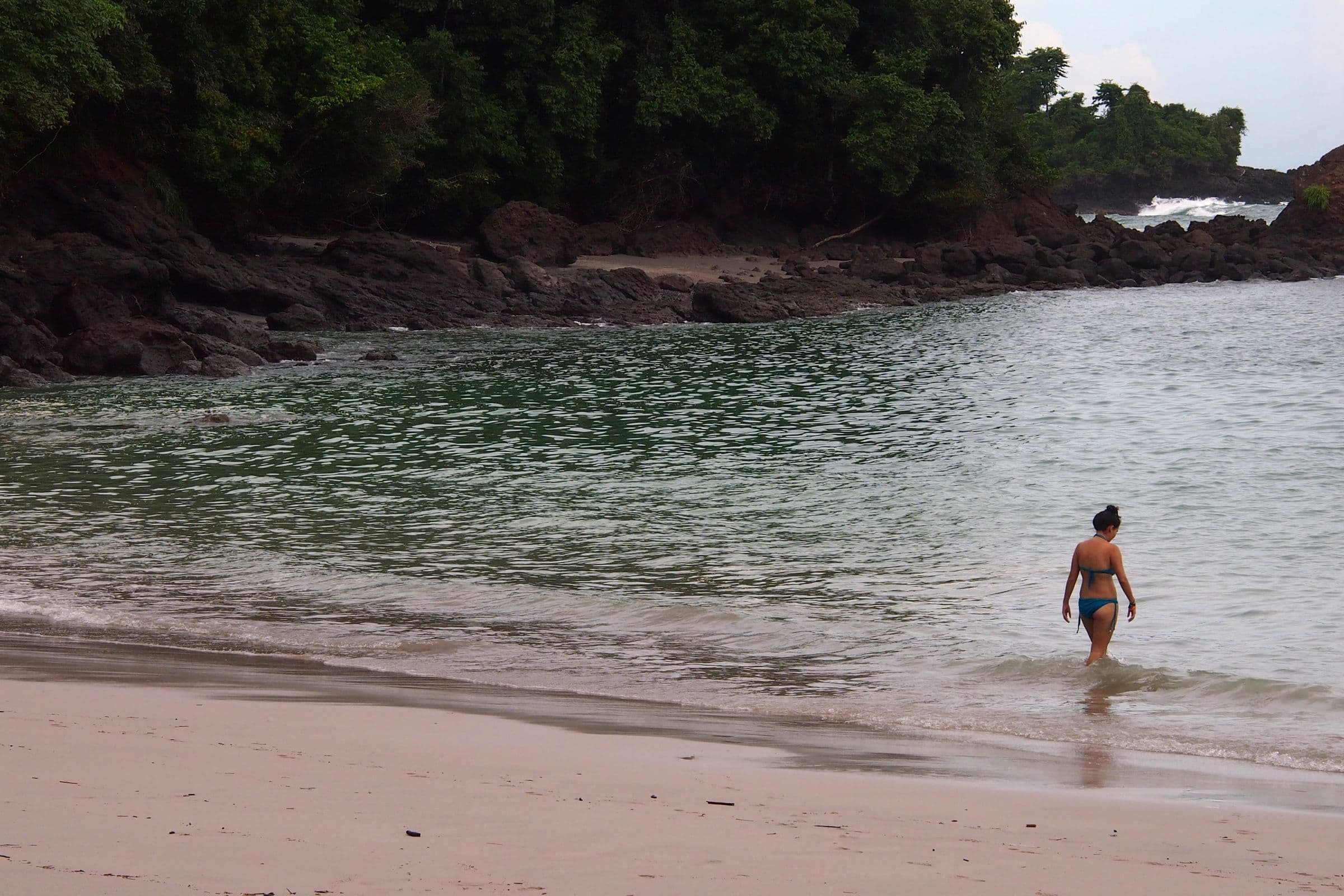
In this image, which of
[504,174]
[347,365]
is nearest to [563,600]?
[347,365]

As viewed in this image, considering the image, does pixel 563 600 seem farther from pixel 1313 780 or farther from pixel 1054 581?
pixel 1313 780

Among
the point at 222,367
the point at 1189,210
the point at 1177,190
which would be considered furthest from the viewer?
the point at 1177,190

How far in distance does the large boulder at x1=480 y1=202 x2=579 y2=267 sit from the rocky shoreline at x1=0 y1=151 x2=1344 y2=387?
0.06 m

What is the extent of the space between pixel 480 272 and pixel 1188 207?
8829cm

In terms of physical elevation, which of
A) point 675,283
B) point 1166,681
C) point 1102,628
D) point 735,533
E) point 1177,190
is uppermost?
point 1177,190

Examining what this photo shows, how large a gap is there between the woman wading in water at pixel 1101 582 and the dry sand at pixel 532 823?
10.9 feet

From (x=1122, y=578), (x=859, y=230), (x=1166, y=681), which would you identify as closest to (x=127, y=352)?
(x=1122, y=578)

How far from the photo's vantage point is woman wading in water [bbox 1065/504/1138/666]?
8922mm

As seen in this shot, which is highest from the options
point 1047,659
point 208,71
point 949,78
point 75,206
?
point 949,78

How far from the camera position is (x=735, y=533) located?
13.7 m

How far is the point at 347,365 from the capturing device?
2706 cm

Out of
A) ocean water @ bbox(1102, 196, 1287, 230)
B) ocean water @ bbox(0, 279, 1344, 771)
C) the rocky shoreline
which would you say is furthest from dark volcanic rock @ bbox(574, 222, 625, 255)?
ocean water @ bbox(1102, 196, 1287, 230)

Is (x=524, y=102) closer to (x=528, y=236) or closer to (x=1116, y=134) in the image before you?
(x=528, y=236)

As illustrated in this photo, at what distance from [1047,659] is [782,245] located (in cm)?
4338
